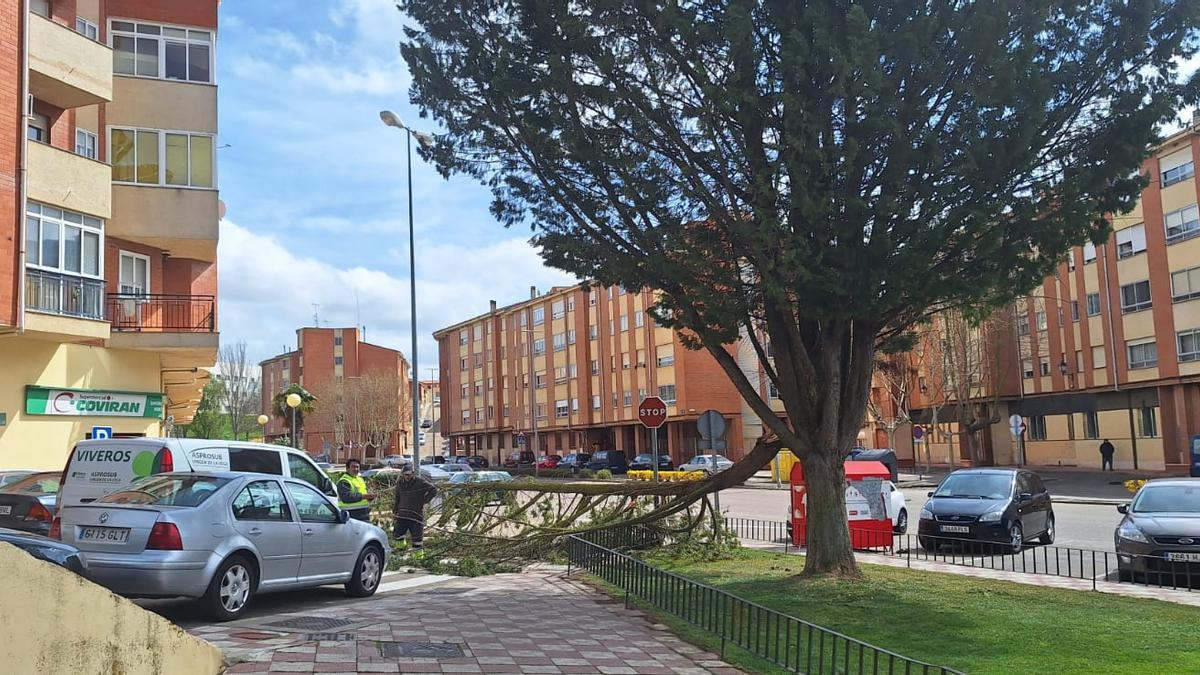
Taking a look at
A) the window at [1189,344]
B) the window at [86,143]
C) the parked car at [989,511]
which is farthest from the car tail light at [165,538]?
the window at [1189,344]

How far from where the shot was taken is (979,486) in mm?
19719

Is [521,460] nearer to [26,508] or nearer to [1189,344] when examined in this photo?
[1189,344]


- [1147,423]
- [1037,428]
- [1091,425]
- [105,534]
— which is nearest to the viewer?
[105,534]

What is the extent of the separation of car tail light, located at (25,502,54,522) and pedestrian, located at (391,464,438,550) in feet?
17.8

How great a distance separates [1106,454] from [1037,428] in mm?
7581

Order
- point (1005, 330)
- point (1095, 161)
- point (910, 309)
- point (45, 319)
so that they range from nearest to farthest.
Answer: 1. point (1095, 161)
2. point (910, 309)
3. point (45, 319)
4. point (1005, 330)

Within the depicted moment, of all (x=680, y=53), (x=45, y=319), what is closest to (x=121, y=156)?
(x=45, y=319)

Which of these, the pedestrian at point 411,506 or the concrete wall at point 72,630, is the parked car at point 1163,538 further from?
the concrete wall at point 72,630

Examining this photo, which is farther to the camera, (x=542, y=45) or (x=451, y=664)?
(x=542, y=45)

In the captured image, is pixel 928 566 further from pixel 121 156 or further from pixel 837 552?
pixel 121 156

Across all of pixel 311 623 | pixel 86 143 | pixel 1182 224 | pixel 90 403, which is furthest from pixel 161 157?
pixel 1182 224

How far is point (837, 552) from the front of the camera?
13.3 m

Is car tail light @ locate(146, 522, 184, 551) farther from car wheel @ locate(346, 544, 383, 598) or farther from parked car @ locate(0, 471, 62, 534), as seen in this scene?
parked car @ locate(0, 471, 62, 534)

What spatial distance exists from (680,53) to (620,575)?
21.2 ft
